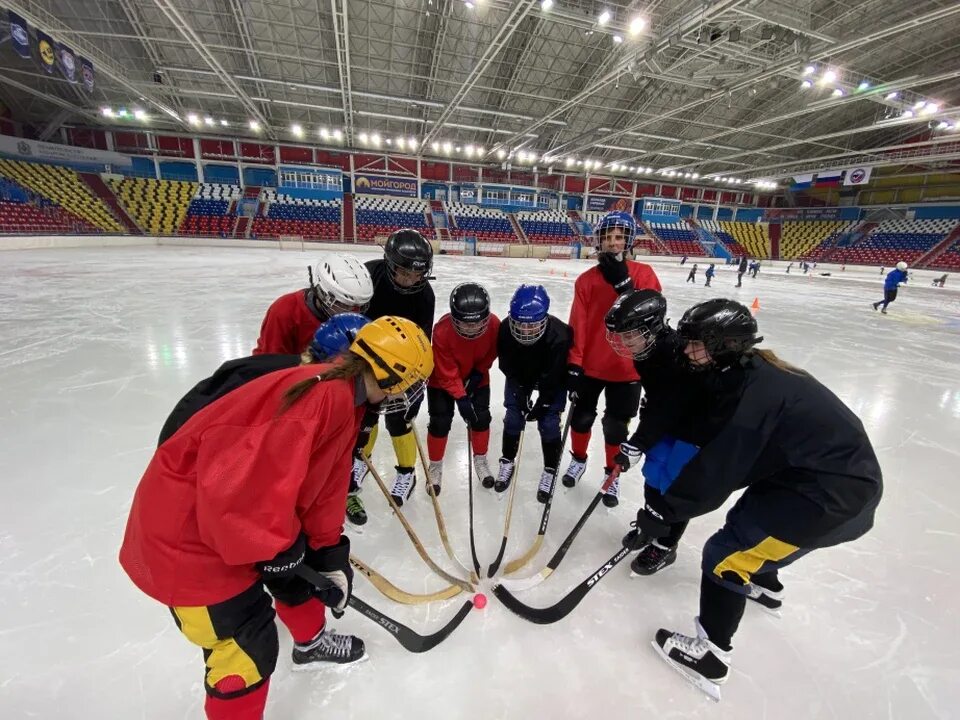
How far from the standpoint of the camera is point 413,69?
1922 centimetres

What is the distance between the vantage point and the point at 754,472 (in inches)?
64.8

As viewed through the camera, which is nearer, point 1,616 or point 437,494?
point 1,616

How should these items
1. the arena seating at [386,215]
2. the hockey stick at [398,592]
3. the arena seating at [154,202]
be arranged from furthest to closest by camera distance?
the arena seating at [386,215]
the arena seating at [154,202]
the hockey stick at [398,592]

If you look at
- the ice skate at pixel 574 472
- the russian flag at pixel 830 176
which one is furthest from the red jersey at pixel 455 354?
the russian flag at pixel 830 176

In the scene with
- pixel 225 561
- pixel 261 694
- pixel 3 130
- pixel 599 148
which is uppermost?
pixel 599 148

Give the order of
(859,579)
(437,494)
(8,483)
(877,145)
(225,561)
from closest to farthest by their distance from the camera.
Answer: (225,561), (859,579), (8,483), (437,494), (877,145)

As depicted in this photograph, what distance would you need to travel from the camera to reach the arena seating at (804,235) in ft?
119

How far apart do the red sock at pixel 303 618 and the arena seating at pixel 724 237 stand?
44539mm

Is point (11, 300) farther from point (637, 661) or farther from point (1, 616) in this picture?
point (637, 661)

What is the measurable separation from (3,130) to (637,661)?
3654cm

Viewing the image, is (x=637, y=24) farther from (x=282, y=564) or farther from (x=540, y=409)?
(x=282, y=564)

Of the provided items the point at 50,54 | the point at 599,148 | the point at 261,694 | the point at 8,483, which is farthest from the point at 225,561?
the point at 599,148

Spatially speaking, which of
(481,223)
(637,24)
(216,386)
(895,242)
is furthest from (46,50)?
(895,242)

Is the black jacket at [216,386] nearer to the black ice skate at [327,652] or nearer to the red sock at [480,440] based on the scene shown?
the black ice skate at [327,652]
